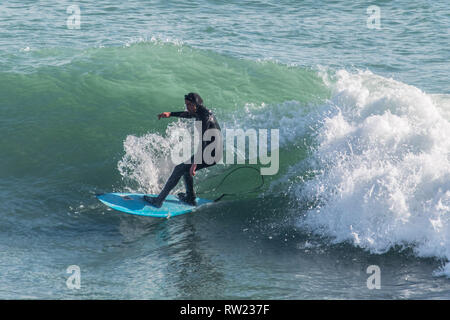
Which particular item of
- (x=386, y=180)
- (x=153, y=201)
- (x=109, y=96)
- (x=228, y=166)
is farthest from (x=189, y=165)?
(x=109, y=96)

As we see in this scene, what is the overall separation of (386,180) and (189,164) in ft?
9.86

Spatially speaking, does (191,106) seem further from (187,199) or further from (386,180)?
(386,180)

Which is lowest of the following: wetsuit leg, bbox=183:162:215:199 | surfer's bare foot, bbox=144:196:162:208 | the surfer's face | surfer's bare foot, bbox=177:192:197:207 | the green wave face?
surfer's bare foot, bbox=177:192:197:207

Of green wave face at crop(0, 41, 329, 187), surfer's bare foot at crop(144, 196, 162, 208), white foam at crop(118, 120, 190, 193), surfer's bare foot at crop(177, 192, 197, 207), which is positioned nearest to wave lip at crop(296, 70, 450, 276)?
surfer's bare foot at crop(177, 192, 197, 207)

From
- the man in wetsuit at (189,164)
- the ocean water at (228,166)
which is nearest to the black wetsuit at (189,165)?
Answer: the man in wetsuit at (189,164)

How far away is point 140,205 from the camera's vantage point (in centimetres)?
942

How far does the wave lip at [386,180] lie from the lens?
26.5 feet

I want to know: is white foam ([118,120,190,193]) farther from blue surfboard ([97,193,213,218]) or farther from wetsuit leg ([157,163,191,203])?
wetsuit leg ([157,163,191,203])

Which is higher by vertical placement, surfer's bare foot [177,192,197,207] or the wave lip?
the wave lip

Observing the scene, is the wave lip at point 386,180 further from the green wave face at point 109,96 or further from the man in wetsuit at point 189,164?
the green wave face at point 109,96

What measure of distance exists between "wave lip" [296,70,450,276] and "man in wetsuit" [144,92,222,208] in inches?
72.1

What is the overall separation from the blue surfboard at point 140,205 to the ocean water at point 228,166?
0.69 ft

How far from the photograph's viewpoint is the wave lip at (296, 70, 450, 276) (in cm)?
809
